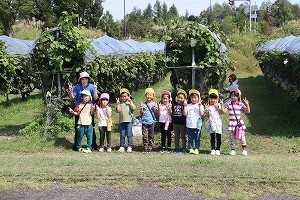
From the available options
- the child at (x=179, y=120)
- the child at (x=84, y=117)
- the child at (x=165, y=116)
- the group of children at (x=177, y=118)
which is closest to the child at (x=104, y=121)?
the group of children at (x=177, y=118)

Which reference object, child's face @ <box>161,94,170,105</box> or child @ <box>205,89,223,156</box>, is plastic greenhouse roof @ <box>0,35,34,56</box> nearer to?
child's face @ <box>161,94,170,105</box>

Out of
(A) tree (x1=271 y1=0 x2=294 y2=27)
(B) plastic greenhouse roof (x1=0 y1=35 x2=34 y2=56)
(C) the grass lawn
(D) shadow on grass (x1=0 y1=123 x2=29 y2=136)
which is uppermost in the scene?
(A) tree (x1=271 y1=0 x2=294 y2=27)

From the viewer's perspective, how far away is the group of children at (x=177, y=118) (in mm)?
8742

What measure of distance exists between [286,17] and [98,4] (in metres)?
33.1

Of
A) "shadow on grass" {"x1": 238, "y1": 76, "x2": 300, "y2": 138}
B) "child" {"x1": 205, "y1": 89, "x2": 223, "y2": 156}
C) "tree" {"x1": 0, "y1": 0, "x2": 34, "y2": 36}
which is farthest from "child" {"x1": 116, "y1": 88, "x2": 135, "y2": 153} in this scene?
"tree" {"x1": 0, "y1": 0, "x2": 34, "y2": 36}

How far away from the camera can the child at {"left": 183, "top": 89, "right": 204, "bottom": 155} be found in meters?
8.70

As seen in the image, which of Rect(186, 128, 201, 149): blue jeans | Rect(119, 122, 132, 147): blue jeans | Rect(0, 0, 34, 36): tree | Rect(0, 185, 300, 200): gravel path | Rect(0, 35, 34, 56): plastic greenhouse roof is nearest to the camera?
Rect(0, 185, 300, 200): gravel path

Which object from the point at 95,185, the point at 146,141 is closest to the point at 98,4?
the point at 146,141

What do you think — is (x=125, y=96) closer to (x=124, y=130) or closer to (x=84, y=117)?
(x=124, y=130)

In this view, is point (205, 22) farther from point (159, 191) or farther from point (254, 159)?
point (159, 191)

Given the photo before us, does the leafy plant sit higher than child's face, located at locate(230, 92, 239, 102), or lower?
higher

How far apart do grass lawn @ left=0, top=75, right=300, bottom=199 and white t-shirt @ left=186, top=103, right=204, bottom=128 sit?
66cm

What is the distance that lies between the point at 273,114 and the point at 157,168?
8.30 m

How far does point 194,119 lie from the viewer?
8703 millimetres
